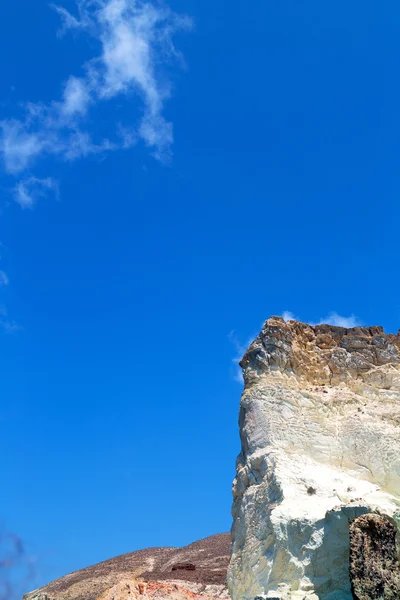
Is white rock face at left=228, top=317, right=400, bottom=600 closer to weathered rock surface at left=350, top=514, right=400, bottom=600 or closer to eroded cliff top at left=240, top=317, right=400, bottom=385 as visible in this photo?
eroded cliff top at left=240, top=317, right=400, bottom=385

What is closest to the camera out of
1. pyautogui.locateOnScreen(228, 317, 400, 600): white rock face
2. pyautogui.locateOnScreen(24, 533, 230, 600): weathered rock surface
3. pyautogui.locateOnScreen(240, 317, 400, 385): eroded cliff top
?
pyautogui.locateOnScreen(228, 317, 400, 600): white rock face

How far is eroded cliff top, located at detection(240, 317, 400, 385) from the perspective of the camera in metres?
23.6

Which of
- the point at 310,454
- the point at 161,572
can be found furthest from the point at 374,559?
the point at 161,572

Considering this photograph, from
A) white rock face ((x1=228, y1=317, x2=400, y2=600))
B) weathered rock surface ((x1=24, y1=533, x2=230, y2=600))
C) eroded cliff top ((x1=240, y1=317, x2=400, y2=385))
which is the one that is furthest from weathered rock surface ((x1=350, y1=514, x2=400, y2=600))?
weathered rock surface ((x1=24, y1=533, x2=230, y2=600))

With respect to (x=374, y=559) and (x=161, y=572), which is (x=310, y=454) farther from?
(x=161, y=572)

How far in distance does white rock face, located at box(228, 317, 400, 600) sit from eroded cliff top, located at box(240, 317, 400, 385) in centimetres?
4

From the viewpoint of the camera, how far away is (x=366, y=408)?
893 inches

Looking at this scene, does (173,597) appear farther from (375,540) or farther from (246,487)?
(375,540)

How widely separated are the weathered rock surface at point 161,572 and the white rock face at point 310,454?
9396 mm

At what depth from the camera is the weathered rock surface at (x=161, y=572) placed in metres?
36.6

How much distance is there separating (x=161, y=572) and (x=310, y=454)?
2878cm

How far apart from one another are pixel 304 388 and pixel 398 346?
5.34 m

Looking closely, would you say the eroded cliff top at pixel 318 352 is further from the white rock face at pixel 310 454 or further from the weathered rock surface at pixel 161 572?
the weathered rock surface at pixel 161 572

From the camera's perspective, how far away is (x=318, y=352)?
25391 mm
